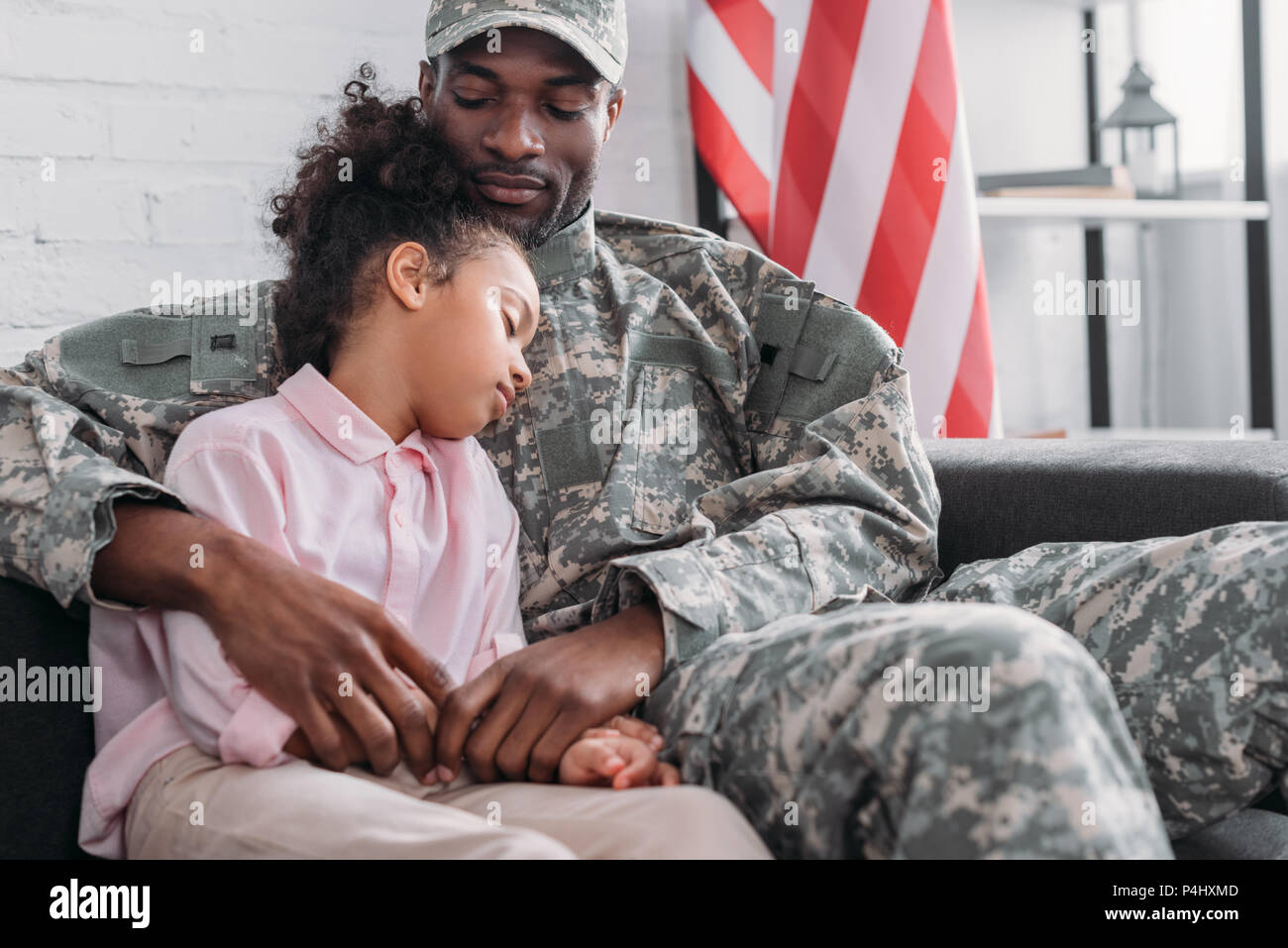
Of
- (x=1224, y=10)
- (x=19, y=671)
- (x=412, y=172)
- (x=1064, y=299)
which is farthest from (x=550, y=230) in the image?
(x=1224, y=10)

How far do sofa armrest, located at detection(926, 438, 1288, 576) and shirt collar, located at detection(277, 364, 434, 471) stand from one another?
1.84 ft

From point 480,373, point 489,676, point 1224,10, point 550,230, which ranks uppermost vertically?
point 1224,10

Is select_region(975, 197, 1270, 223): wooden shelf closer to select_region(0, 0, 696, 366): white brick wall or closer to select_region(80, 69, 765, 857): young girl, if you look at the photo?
select_region(0, 0, 696, 366): white brick wall

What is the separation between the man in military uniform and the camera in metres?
0.64

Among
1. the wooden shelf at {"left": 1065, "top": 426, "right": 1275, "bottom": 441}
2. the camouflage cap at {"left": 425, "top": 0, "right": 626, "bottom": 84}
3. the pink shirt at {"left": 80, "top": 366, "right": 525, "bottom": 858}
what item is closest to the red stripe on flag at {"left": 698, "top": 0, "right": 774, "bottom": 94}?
the camouflage cap at {"left": 425, "top": 0, "right": 626, "bottom": 84}

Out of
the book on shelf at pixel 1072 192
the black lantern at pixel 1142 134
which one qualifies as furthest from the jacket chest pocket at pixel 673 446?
the black lantern at pixel 1142 134

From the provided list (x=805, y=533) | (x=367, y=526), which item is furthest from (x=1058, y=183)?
(x=367, y=526)

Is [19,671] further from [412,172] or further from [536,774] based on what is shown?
[412,172]

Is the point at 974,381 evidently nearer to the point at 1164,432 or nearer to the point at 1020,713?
the point at 1020,713

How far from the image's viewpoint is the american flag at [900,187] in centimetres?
169

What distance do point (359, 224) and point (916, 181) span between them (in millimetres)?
935

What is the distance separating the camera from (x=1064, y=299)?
9.00 feet

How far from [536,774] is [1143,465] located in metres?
0.63

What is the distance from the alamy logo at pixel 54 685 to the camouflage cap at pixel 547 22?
64cm
